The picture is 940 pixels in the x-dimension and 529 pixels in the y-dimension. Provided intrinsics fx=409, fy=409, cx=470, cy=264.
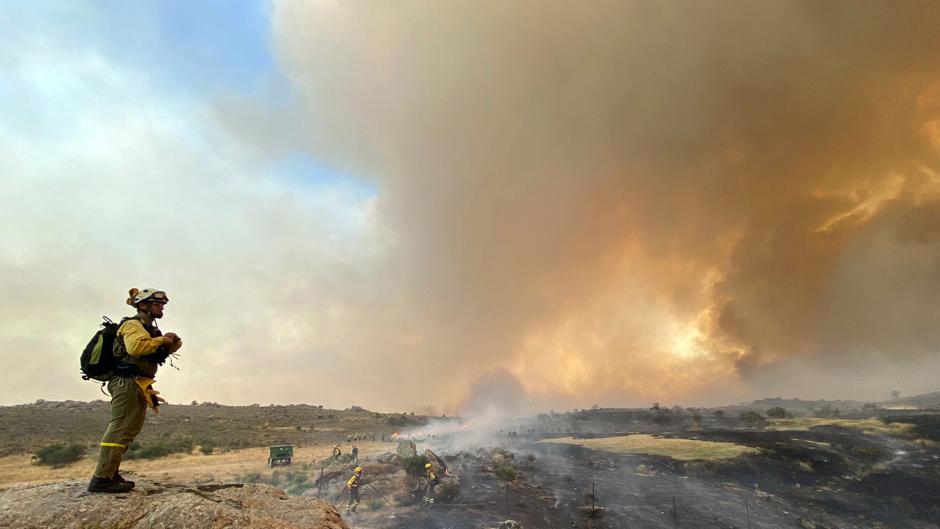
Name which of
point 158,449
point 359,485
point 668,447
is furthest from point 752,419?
point 158,449

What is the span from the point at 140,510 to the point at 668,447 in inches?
1992

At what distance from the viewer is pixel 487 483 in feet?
110

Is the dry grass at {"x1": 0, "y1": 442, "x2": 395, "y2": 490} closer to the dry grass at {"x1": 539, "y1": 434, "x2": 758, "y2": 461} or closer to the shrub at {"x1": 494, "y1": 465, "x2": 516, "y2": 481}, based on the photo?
the shrub at {"x1": 494, "y1": 465, "x2": 516, "y2": 481}

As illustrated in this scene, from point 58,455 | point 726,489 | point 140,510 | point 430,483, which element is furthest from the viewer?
point 58,455

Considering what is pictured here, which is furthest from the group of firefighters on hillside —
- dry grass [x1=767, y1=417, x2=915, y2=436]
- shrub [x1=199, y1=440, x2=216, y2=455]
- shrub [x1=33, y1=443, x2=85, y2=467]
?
dry grass [x1=767, y1=417, x2=915, y2=436]

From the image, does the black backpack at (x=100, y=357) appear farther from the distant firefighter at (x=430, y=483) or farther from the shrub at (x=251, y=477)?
the shrub at (x=251, y=477)

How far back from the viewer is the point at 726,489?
31.0 m

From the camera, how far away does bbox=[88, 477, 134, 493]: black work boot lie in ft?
17.1

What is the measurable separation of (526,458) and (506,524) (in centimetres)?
2443

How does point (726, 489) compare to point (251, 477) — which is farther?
point (726, 489)

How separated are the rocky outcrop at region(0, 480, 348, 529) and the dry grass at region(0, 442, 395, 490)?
22.9m

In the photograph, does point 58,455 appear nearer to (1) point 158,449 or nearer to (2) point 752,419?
(1) point 158,449

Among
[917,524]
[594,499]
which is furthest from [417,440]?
[917,524]

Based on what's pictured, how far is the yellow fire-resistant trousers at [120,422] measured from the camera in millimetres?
5199
